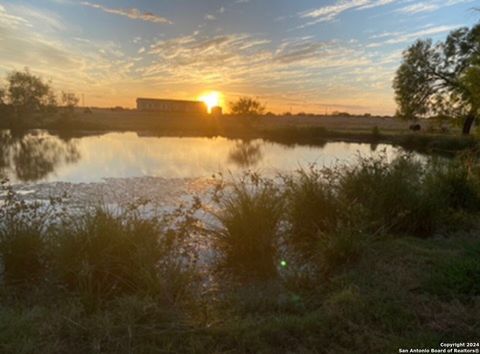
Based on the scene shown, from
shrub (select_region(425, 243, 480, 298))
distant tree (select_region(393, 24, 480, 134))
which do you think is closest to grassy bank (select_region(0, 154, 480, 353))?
shrub (select_region(425, 243, 480, 298))

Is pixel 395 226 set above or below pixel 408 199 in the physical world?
below

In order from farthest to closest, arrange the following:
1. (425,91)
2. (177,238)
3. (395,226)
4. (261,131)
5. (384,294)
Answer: (261,131) < (425,91) < (395,226) < (177,238) < (384,294)

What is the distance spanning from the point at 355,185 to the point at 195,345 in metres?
4.67

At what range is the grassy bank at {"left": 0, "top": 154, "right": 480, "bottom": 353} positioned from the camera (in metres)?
2.62

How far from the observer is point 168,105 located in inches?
3236

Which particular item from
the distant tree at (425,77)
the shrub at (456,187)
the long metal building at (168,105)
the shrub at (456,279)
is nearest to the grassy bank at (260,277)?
the shrub at (456,279)

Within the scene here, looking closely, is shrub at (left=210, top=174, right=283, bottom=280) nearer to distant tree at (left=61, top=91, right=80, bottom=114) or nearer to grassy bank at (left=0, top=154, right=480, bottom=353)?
grassy bank at (left=0, top=154, right=480, bottom=353)

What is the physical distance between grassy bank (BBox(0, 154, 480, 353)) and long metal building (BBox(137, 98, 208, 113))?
7898 cm

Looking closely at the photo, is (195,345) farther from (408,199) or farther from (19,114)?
(19,114)

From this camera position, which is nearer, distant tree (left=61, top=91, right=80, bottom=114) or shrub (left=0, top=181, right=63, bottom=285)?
shrub (left=0, top=181, right=63, bottom=285)

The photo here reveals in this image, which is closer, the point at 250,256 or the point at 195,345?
the point at 195,345

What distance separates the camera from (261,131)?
136 ft

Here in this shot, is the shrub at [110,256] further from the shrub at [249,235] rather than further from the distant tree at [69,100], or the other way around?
the distant tree at [69,100]

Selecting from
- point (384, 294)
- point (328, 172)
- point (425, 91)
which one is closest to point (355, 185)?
point (328, 172)
